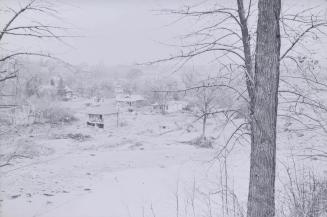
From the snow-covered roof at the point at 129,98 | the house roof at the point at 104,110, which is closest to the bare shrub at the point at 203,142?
the house roof at the point at 104,110

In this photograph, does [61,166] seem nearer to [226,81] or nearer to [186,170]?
[186,170]

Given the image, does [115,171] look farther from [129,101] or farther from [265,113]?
[129,101]

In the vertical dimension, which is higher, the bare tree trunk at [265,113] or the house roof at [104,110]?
the bare tree trunk at [265,113]

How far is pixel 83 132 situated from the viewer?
4341 centimetres

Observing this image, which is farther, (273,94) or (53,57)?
(53,57)

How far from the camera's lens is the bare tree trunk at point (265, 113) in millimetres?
4414

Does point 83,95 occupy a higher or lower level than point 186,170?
higher

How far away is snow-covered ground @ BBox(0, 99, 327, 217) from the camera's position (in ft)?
64.0

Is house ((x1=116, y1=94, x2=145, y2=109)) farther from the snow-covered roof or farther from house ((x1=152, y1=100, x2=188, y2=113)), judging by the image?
house ((x1=152, y1=100, x2=188, y2=113))

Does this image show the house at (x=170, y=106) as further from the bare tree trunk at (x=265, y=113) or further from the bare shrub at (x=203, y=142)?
the bare tree trunk at (x=265, y=113)

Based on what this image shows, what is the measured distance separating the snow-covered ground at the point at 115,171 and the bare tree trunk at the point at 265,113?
572 centimetres

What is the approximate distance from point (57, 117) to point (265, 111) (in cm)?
4728

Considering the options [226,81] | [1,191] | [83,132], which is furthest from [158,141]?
[226,81]

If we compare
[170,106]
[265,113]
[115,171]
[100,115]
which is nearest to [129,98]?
[170,106]
